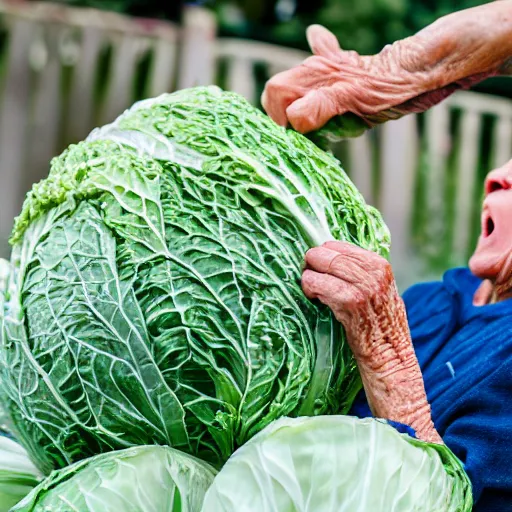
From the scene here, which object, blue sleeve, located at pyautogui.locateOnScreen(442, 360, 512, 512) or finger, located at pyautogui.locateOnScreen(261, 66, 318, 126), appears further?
finger, located at pyautogui.locateOnScreen(261, 66, 318, 126)

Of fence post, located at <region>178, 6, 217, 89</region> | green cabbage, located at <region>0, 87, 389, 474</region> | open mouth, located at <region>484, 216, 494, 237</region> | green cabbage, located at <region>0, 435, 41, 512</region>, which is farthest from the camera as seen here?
fence post, located at <region>178, 6, 217, 89</region>

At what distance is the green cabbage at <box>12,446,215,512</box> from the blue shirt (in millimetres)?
435

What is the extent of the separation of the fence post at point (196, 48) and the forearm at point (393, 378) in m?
3.74

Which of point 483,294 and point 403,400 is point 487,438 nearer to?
point 403,400

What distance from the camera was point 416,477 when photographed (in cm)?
109

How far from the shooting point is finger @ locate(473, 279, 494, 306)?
1606mm

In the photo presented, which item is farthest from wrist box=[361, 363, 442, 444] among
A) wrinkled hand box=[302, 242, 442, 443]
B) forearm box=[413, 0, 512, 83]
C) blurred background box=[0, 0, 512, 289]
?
blurred background box=[0, 0, 512, 289]

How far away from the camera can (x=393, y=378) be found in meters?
1.29

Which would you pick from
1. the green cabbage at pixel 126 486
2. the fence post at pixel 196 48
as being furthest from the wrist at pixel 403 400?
the fence post at pixel 196 48

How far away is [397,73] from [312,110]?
17 cm

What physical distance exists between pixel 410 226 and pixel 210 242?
13.5ft

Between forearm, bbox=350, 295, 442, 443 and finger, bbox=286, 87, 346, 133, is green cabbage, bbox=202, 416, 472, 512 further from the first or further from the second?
finger, bbox=286, 87, 346, 133

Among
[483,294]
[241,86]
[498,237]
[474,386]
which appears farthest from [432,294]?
[241,86]

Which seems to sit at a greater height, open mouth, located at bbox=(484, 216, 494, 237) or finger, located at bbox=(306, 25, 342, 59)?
finger, located at bbox=(306, 25, 342, 59)
